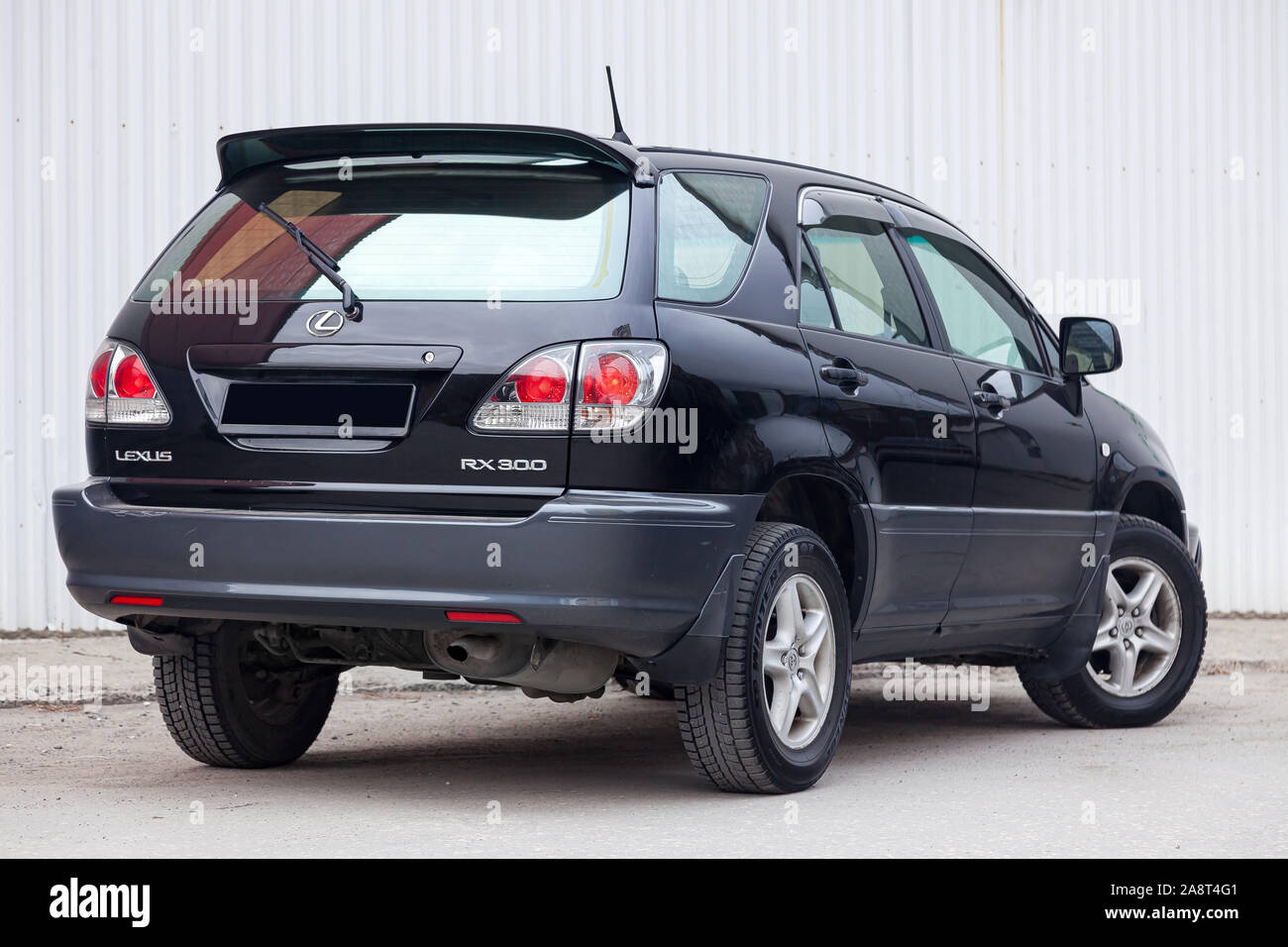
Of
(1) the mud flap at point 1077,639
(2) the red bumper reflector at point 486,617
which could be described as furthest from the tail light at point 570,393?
(1) the mud flap at point 1077,639

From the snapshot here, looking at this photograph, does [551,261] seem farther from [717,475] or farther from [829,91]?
[829,91]

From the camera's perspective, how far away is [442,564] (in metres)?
4.36

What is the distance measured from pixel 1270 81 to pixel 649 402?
7915mm

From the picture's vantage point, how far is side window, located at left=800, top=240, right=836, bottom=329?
519cm

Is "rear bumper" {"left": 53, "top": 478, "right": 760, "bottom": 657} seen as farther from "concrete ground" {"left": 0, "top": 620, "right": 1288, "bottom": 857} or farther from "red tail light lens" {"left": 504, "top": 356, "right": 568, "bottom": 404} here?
"concrete ground" {"left": 0, "top": 620, "right": 1288, "bottom": 857}

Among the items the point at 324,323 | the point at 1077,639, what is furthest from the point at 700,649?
the point at 1077,639

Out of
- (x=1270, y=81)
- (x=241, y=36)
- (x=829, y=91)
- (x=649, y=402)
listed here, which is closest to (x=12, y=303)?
(x=241, y=36)

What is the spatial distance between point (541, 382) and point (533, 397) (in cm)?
4

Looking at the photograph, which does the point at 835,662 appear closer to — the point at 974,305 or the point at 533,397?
the point at 533,397

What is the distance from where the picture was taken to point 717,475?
180 inches

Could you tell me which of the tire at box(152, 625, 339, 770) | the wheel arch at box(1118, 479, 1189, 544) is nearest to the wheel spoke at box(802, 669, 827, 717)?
the tire at box(152, 625, 339, 770)

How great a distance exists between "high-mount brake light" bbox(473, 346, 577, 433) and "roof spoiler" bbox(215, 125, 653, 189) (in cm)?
63

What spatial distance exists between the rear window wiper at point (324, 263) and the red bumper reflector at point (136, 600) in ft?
3.03

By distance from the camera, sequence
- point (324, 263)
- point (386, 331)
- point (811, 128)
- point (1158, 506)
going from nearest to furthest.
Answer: point (386, 331), point (324, 263), point (1158, 506), point (811, 128)
